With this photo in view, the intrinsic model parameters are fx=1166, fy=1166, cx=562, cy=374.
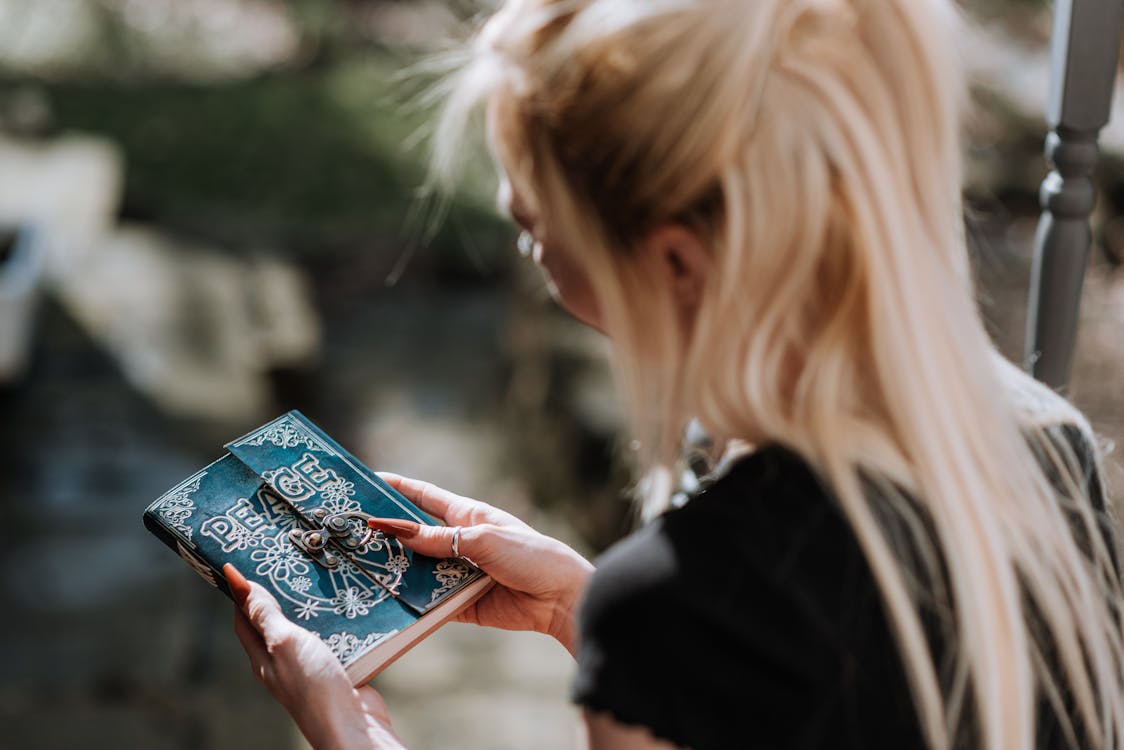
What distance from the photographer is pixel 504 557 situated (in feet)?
4.47

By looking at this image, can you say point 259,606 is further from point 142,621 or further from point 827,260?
point 142,621

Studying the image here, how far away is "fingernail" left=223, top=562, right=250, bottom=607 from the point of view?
4.12 feet

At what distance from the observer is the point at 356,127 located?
6727mm

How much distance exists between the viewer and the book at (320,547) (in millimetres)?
1255

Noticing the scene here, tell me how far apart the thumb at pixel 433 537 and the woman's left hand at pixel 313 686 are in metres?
0.15

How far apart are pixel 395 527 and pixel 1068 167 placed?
1.06 m

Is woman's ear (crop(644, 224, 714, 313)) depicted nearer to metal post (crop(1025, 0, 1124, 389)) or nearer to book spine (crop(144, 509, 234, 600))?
book spine (crop(144, 509, 234, 600))

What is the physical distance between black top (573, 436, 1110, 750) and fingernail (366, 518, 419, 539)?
1.38 ft

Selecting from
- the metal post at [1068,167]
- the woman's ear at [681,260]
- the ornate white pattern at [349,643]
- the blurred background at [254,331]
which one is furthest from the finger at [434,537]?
the metal post at [1068,167]

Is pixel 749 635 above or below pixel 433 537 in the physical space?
above

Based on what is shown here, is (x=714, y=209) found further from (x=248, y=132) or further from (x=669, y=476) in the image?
(x=248, y=132)

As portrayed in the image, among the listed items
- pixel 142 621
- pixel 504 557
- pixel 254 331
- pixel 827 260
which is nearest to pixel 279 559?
pixel 504 557

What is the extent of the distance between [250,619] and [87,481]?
2.56 metres

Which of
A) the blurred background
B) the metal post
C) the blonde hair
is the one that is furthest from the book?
the metal post
